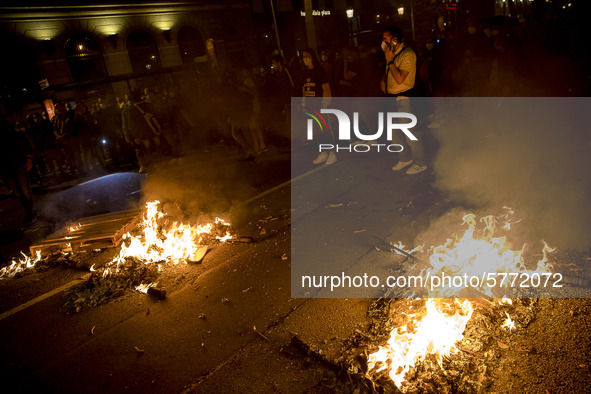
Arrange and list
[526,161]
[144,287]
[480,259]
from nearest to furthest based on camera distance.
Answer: [480,259], [144,287], [526,161]

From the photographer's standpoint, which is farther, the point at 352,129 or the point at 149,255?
the point at 352,129

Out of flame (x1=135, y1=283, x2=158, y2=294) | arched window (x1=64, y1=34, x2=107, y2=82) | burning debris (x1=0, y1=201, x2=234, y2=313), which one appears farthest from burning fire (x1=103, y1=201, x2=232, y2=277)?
arched window (x1=64, y1=34, x2=107, y2=82)

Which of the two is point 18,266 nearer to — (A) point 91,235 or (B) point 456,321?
(A) point 91,235

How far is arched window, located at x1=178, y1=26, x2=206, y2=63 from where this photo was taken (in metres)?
28.5

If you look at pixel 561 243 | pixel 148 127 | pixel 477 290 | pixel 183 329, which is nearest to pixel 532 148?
pixel 561 243

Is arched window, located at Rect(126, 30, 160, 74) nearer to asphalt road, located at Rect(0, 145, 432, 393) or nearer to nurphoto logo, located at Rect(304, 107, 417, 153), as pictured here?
nurphoto logo, located at Rect(304, 107, 417, 153)

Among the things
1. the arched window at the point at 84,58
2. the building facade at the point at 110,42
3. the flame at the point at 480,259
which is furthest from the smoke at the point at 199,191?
the arched window at the point at 84,58

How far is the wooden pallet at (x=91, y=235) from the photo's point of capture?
561 cm

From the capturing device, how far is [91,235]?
5.75 meters

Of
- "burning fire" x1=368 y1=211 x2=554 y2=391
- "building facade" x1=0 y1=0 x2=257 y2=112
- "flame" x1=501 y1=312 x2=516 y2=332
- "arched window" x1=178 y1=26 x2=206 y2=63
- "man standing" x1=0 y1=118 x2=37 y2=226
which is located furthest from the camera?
"arched window" x1=178 y1=26 x2=206 y2=63

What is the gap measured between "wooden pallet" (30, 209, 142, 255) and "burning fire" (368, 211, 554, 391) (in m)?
4.45

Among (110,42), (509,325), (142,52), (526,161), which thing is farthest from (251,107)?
(142,52)

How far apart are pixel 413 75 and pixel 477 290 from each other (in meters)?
3.90

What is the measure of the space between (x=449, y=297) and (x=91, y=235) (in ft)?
17.0
